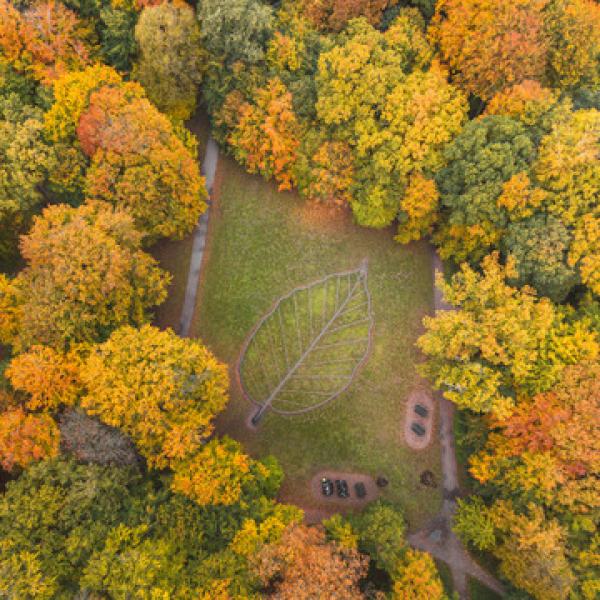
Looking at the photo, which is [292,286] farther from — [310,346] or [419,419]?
[419,419]

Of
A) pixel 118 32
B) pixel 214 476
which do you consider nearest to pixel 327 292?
pixel 214 476

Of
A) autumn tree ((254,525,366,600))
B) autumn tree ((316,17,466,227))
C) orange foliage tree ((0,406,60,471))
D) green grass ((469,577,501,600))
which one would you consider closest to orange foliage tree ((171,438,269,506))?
autumn tree ((254,525,366,600))

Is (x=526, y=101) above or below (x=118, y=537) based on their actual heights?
above

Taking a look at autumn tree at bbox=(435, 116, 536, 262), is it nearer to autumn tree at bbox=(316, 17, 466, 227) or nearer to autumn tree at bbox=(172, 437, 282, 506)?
autumn tree at bbox=(316, 17, 466, 227)

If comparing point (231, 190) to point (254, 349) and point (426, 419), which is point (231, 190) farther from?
point (426, 419)

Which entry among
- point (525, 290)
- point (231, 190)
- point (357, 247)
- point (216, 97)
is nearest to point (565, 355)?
point (525, 290)

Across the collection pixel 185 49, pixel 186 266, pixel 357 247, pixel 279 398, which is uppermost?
pixel 185 49
